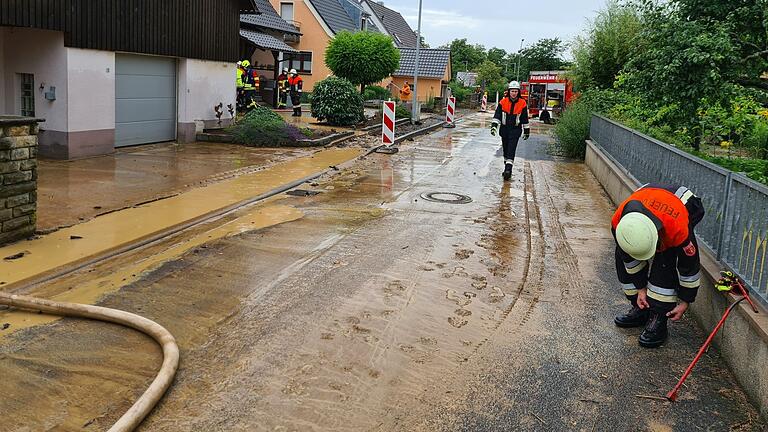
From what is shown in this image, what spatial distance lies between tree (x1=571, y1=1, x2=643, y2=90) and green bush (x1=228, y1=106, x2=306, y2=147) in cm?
1216

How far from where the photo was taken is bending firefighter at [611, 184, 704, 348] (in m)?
4.91

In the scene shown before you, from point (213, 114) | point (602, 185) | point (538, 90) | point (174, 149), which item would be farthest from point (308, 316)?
point (538, 90)

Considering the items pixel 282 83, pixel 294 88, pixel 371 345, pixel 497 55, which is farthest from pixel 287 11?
pixel 497 55

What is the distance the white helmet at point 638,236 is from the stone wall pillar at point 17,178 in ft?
19.4

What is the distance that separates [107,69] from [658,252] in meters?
12.5

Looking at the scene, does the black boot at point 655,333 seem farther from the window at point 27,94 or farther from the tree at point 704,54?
the window at point 27,94

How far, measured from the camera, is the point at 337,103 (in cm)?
2286

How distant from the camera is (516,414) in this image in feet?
13.8

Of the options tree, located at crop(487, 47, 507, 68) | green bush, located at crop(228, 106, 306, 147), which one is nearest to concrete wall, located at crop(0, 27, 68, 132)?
green bush, located at crop(228, 106, 306, 147)

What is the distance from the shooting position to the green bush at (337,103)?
898 inches

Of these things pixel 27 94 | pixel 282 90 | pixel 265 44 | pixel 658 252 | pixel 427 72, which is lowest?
pixel 658 252

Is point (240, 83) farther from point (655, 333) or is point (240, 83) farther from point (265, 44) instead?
point (655, 333)

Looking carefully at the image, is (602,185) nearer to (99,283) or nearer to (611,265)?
(611,265)

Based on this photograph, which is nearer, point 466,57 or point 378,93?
point 378,93
